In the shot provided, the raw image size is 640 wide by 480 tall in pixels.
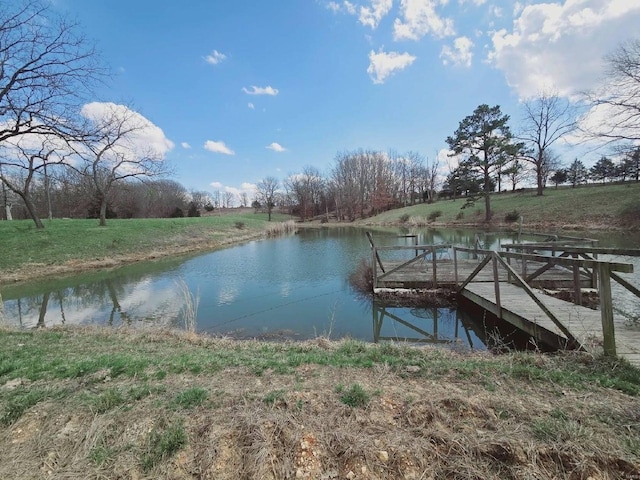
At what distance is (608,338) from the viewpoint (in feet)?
11.8

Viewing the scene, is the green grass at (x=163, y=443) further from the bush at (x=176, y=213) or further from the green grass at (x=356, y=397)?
the bush at (x=176, y=213)

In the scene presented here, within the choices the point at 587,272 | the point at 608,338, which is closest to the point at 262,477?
the point at 608,338

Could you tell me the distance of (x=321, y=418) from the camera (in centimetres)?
254

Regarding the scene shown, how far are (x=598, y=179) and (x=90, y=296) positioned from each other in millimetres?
61351

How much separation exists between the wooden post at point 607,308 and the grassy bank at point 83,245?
19632 mm

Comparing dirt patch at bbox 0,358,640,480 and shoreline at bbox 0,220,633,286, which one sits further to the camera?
shoreline at bbox 0,220,633,286

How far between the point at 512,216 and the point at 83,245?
37034 millimetres

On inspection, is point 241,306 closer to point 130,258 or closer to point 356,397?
point 356,397

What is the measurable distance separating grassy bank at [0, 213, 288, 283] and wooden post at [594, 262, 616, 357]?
1963cm

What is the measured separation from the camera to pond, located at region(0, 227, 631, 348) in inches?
292

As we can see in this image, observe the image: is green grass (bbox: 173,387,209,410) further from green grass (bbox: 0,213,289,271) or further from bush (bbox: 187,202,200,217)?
bush (bbox: 187,202,200,217)

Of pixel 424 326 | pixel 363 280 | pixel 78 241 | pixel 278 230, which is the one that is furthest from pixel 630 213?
pixel 78 241

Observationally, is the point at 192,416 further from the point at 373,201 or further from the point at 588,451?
the point at 373,201

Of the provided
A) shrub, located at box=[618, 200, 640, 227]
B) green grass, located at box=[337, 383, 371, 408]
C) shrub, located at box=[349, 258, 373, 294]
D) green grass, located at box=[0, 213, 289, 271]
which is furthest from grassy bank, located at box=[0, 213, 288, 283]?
shrub, located at box=[618, 200, 640, 227]
